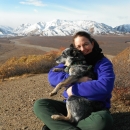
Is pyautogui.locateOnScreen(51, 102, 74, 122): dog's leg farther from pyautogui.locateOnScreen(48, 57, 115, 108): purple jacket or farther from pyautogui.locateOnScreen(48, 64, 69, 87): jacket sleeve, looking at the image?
pyautogui.locateOnScreen(48, 64, 69, 87): jacket sleeve

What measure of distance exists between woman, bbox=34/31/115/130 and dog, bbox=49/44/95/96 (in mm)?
94

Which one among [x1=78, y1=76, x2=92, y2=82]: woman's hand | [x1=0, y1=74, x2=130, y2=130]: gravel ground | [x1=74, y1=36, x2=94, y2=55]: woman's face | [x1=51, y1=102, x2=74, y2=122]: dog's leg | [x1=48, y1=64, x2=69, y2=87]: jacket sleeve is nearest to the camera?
[x1=51, y1=102, x2=74, y2=122]: dog's leg

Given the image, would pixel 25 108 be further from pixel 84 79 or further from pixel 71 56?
pixel 84 79

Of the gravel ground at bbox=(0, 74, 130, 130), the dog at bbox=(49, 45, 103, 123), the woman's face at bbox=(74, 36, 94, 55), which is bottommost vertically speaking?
the gravel ground at bbox=(0, 74, 130, 130)

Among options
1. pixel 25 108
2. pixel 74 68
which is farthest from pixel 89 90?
pixel 25 108

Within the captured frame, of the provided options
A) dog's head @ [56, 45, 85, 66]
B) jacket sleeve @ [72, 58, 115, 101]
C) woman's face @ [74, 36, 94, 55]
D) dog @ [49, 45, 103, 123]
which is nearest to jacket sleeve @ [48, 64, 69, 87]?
dog @ [49, 45, 103, 123]

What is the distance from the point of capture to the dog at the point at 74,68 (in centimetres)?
485

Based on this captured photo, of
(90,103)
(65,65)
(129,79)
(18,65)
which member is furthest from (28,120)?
(18,65)

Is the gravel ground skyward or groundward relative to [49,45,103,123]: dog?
groundward

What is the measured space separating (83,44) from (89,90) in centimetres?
89

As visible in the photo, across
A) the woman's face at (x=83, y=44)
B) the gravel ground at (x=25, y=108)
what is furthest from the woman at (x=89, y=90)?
the gravel ground at (x=25, y=108)

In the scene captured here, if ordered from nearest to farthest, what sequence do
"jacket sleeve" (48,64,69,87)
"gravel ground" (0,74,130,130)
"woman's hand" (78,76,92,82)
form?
"woman's hand" (78,76,92,82) → "jacket sleeve" (48,64,69,87) → "gravel ground" (0,74,130,130)

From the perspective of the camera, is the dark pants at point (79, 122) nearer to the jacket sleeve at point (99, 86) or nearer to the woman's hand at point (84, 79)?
the jacket sleeve at point (99, 86)

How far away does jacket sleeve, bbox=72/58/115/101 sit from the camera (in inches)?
178
